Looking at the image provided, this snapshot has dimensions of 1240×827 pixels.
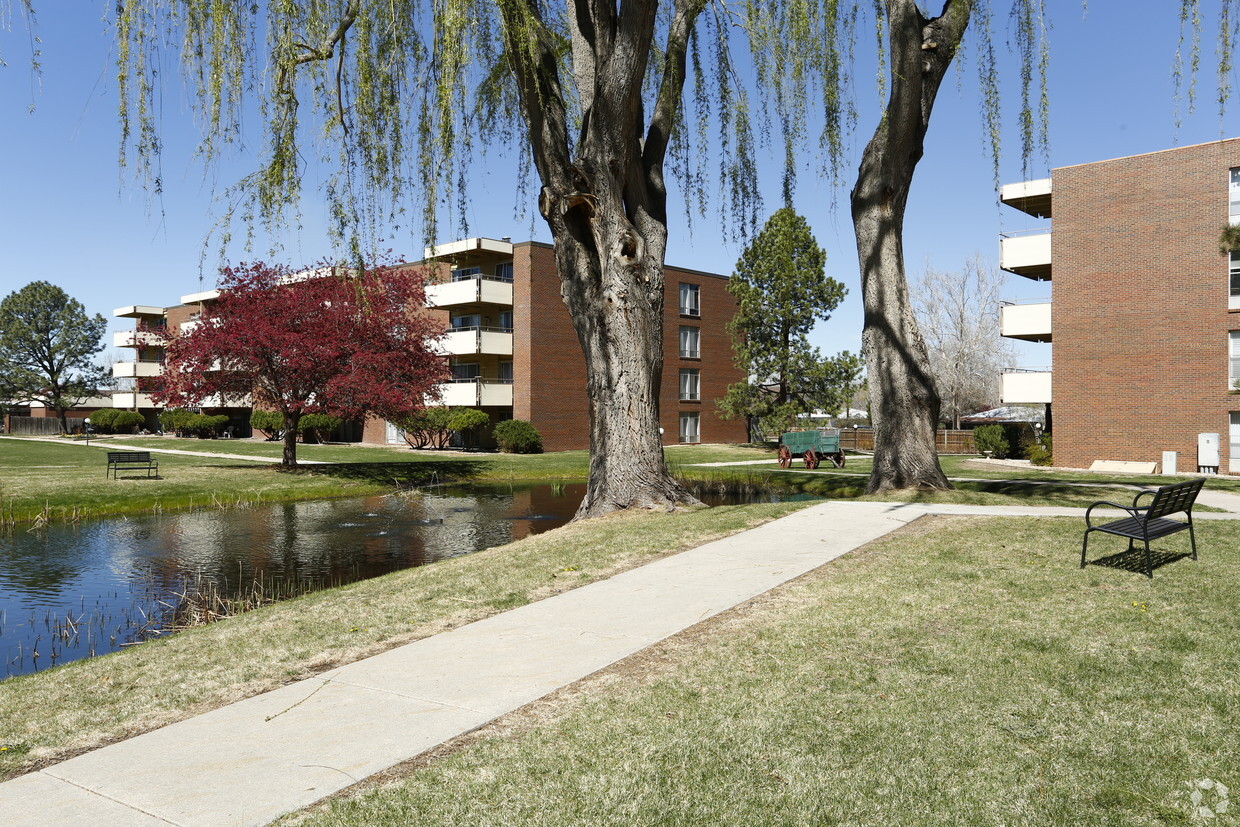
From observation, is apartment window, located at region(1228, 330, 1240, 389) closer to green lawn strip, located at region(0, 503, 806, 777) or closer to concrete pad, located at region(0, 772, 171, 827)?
green lawn strip, located at region(0, 503, 806, 777)

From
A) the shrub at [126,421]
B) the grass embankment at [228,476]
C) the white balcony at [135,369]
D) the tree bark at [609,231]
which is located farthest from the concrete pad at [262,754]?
the white balcony at [135,369]

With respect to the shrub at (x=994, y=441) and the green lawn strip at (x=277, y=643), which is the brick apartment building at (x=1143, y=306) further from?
the green lawn strip at (x=277, y=643)

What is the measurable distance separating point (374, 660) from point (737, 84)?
11095 mm

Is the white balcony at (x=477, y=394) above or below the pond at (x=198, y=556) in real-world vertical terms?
above

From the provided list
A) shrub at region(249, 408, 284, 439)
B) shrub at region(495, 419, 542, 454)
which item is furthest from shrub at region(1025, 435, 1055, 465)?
shrub at region(249, 408, 284, 439)

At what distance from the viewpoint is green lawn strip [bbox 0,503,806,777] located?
5238 millimetres

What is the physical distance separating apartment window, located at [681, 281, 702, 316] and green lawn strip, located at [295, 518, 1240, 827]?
41896mm

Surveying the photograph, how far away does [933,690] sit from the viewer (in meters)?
5.06

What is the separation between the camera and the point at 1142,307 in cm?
2798

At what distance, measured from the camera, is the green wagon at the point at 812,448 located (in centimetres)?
2952

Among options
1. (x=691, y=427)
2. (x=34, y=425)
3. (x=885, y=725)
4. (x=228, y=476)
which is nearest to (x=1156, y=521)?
(x=885, y=725)

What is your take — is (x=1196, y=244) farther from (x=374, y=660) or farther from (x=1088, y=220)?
(x=374, y=660)

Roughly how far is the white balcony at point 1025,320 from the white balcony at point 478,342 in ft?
70.8

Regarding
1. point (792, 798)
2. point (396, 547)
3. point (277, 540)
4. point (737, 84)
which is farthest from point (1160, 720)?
point (277, 540)
